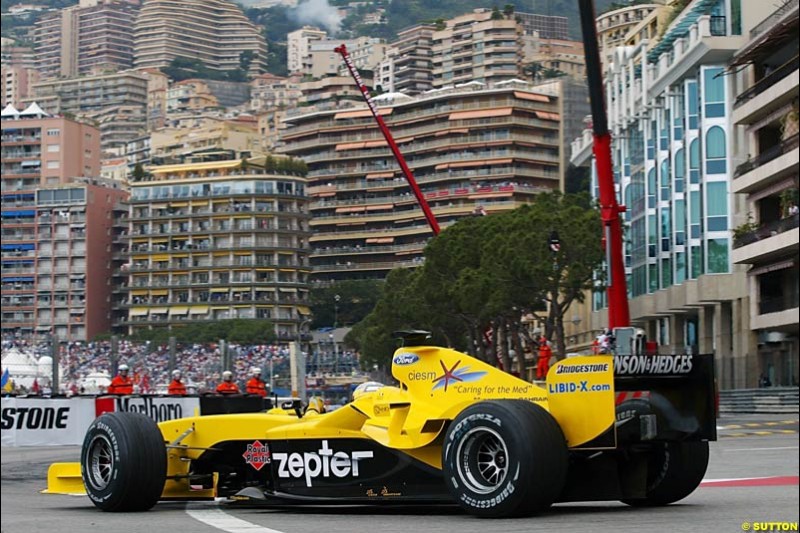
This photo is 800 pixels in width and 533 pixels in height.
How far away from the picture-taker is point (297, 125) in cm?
12206

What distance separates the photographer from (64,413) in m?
25.9

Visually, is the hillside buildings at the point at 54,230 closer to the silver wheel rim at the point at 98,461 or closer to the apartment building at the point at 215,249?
the apartment building at the point at 215,249

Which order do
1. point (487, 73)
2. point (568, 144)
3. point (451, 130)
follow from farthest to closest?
point (568, 144) → point (451, 130) → point (487, 73)

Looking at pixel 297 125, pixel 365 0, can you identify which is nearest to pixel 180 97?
pixel 297 125

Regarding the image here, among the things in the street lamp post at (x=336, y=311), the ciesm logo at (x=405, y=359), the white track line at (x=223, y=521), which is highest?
the street lamp post at (x=336, y=311)

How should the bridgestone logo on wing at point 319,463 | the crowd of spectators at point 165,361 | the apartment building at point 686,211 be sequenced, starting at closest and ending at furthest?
the bridgestone logo on wing at point 319,463 → the crowd of spectators at point 165,361 → the apartment building at point 686,211

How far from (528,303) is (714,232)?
8658 millimetres

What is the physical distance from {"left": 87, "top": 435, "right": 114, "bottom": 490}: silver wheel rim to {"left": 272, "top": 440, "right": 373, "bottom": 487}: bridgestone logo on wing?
4.22 feet

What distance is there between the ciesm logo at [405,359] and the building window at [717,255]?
166ft

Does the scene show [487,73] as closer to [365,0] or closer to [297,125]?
[365,0]

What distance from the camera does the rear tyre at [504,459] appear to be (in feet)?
31.8

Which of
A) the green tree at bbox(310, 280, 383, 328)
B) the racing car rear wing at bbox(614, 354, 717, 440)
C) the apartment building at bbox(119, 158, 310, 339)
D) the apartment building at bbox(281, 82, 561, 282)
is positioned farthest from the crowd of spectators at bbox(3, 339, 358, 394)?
the racing car rear wing at bbox(614, 354, 717, 440)

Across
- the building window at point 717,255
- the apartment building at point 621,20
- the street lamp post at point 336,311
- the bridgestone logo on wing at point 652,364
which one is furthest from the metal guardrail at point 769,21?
the building window at point 717,255

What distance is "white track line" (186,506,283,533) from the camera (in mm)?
9414
